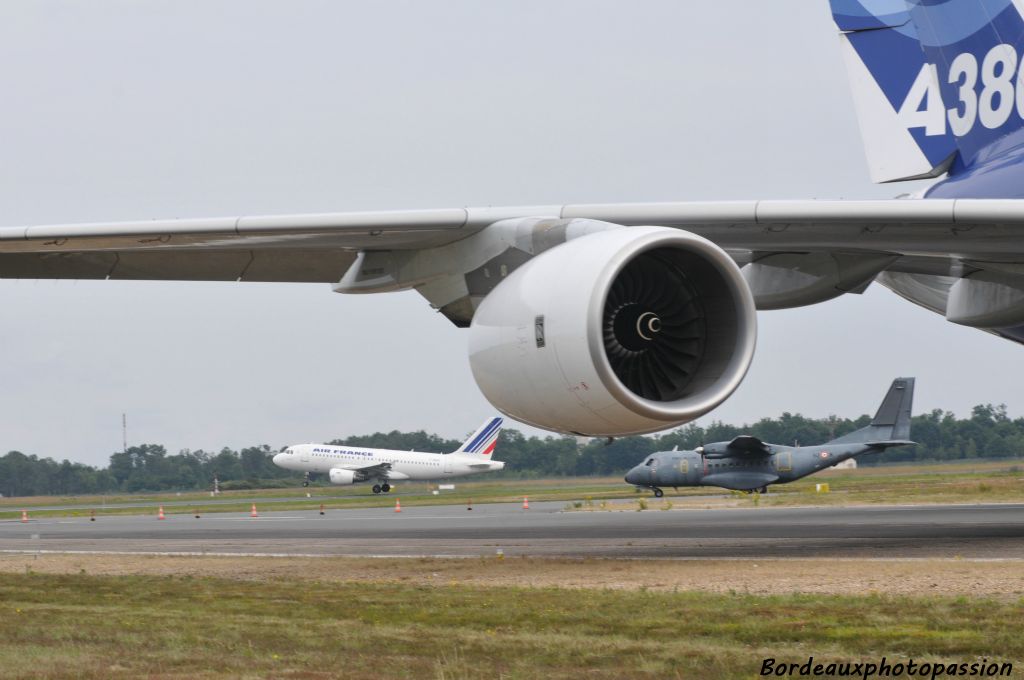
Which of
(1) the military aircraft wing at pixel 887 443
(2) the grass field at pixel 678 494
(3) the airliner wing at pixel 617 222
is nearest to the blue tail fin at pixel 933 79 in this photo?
(3) the airliner wing at pixel 617 222

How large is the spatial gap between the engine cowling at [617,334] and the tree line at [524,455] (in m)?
60.2

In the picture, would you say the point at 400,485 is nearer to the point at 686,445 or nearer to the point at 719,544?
the point at 686,445

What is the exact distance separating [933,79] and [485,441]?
54.5 meters

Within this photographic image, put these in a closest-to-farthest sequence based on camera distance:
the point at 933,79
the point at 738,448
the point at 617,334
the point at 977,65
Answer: the point at 617,334
the point at 977,65
the point at 933,79
the point at 738,448

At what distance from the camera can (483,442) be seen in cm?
6975

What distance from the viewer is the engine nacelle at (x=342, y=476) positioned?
6681 cm

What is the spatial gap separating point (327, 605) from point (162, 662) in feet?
9.78

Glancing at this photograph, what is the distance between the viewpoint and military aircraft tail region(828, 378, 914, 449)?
46.6 m

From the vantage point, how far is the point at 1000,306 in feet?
46.6

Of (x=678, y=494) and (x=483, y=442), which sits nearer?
(x=678, y=494)

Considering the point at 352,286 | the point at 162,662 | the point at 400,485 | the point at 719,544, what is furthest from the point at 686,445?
the point at 162,662

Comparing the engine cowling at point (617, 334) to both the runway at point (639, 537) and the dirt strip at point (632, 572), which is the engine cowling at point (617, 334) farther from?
the runway at point (639, 537)

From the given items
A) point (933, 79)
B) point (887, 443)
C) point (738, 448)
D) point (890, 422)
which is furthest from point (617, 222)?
point (890, 422)

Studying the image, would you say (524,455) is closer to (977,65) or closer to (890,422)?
(890,422)
